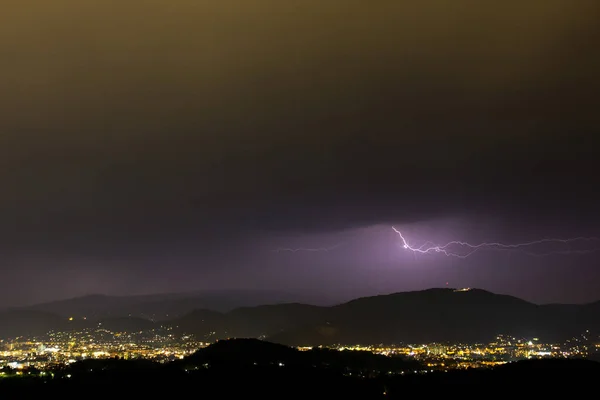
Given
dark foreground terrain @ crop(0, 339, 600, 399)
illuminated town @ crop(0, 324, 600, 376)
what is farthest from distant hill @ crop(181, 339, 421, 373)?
illuminated town @ crop(0, 324, 600, 376)

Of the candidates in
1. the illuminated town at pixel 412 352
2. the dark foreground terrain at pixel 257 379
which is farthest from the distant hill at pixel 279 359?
the illuminated town at pixel 412 352

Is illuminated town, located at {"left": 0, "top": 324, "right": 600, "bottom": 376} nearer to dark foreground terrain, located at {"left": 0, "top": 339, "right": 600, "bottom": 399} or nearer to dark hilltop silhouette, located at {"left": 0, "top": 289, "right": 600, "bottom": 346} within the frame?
dark hilltop silhouette, located at {"left": 0, "top": 289, "right": 600, "bottom": 346}

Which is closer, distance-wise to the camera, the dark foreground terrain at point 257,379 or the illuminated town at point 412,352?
the dark foreground terrain at point 257,379

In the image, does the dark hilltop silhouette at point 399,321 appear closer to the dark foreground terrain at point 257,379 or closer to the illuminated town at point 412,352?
the illuminated town at point 412,352

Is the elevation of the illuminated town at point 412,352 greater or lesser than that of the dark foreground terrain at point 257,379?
lesser

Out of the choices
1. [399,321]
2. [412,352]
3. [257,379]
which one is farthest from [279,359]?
[399,321]

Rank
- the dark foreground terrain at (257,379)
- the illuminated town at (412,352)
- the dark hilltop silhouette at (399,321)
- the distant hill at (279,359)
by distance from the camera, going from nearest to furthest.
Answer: the dark foreground terrain at (257,379), the distant hill at (279,359), the illuminated town at (412,352), the dark hilltop silhouette at (399,321)

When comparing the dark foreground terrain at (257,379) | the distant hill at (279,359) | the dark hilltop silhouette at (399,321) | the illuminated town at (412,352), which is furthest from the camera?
the dark hilltop silhouette at (399,321)

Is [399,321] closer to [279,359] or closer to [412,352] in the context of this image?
[412,352]

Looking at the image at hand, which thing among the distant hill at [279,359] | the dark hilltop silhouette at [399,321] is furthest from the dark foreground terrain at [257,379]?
the dark hilltop silhouette at [399,321]
